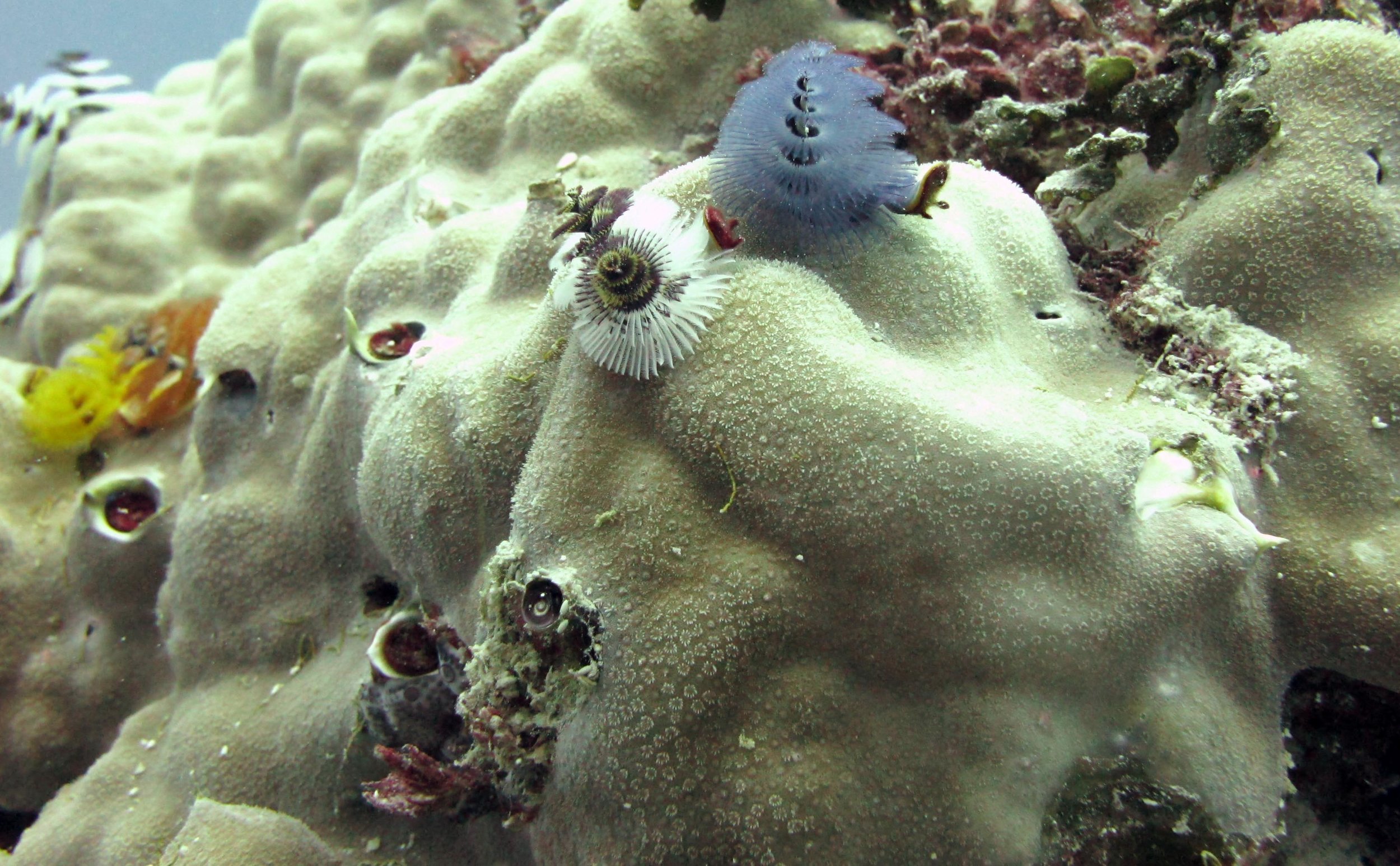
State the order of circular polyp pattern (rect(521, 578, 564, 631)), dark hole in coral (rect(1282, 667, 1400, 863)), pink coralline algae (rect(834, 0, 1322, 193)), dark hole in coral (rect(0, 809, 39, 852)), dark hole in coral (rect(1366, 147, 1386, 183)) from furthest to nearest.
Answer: dark hole in coral (rect(0, 809, 39, 852)) < pink coralline algae (rect(834, 0, 1322, 193)) < dark hole in coral (rect(1366, 147, 1386, 183)) < dark hole in coral (rect(1282, 667, 1400, 863)) < circular polyp pattern (rect(521, 578, 564, 631))

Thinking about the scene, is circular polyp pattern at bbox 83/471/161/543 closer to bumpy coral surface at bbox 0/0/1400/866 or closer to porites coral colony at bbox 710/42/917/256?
bumpy coral surface at bbox 0/0/1400/866

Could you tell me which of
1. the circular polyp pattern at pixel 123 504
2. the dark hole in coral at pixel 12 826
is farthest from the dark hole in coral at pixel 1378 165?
the dark hole in coral at pixel 12 826

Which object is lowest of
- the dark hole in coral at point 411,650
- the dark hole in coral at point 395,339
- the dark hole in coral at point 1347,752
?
the dark hole in coral at point 1347,752

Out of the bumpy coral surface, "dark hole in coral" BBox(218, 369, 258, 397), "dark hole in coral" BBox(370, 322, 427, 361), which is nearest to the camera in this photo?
the bumpy coral surface

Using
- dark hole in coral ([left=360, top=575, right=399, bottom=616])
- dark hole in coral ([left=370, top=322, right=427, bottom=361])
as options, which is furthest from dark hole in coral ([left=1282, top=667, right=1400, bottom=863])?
dark hole in coral ([left=370, top=322, right=427, bottom=361])

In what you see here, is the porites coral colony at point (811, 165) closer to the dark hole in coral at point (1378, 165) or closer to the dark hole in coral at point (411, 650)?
the dark hole in coral at point (1378, 165)

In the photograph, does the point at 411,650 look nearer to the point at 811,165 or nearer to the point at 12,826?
the point at 811,165
